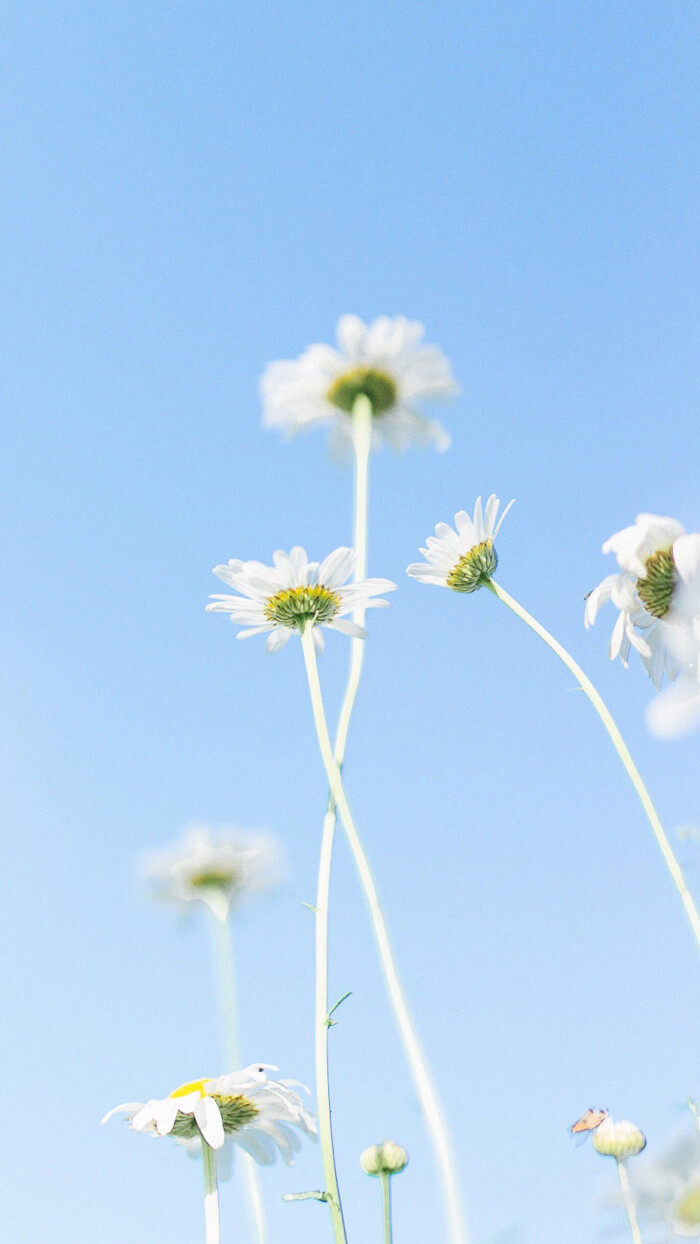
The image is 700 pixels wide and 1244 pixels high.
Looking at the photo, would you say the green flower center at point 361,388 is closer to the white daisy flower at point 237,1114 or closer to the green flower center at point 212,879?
the green flower center at point 212,879

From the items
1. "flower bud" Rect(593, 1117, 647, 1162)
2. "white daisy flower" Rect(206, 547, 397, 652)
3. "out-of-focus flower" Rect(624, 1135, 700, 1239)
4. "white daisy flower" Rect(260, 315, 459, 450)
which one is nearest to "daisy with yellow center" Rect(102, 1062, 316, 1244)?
"flower bud" Rect(593, 1117, 647, 1162)

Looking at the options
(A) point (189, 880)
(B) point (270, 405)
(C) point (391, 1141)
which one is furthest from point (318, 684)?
(B) point (270, 405)

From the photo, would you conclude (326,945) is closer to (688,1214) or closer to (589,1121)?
(589,1121)

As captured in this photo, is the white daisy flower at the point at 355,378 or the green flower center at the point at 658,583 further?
the white daisy flower at the point at 355,378

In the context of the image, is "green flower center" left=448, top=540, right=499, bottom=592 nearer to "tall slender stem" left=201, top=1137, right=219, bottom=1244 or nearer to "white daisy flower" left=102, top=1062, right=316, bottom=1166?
"white daisy flower" left=102, top=1062, right=316, bottom=1166

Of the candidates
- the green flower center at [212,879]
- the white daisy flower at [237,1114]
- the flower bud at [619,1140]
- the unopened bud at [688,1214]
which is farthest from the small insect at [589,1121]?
the unopened bud at [688,1214]

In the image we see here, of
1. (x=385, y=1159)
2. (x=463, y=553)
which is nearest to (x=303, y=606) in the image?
(x=463, y=553)

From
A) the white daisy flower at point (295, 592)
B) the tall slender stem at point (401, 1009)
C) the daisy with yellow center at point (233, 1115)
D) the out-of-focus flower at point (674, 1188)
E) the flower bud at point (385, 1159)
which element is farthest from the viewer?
the white daisy flower at point (295, 592)
